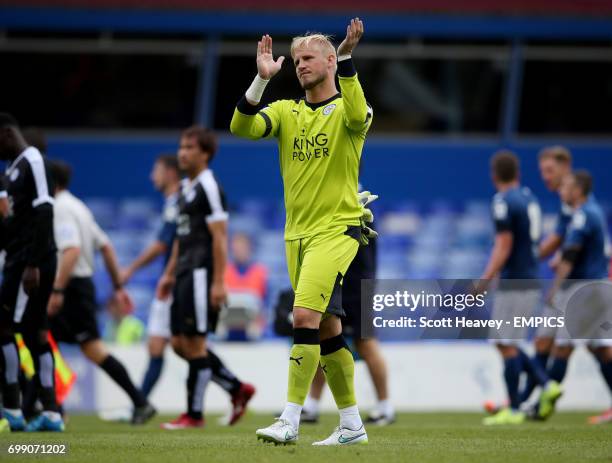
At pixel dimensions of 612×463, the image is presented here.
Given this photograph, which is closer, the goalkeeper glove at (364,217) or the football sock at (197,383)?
the goalkeeper glove at (364,217)

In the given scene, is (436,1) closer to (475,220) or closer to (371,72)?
(371,72)

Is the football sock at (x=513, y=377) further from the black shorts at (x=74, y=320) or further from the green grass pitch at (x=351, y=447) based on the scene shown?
the black shorts at (x=74, y=320)

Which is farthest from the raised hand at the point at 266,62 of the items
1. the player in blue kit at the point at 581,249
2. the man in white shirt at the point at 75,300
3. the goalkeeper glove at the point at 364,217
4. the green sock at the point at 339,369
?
the player in blue kit at the point at 581,249

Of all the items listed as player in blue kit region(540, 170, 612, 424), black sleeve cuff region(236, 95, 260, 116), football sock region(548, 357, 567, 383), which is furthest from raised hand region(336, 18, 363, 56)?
football sock region(548, 357, 567, 383)

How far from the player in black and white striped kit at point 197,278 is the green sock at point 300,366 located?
2970mm

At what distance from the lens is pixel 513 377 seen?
11430 mm

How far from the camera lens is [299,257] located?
740cm

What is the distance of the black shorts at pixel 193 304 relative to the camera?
10.1 metres

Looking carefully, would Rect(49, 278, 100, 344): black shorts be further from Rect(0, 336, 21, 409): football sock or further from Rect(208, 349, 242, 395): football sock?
Rect(0, 336, 21, 409): football sock

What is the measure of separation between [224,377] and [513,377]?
277 cm

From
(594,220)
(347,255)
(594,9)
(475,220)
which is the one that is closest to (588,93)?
(594,9)

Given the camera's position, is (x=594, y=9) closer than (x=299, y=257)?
No

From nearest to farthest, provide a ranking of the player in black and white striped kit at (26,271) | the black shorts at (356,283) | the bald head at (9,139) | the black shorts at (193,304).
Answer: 1. the player in black and white striped kit at (26,271)
2. the bald head at (9,139)
3. the black shorts at (193,304)
4. the black shorts at (356,283)

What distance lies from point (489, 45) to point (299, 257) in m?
14.7
